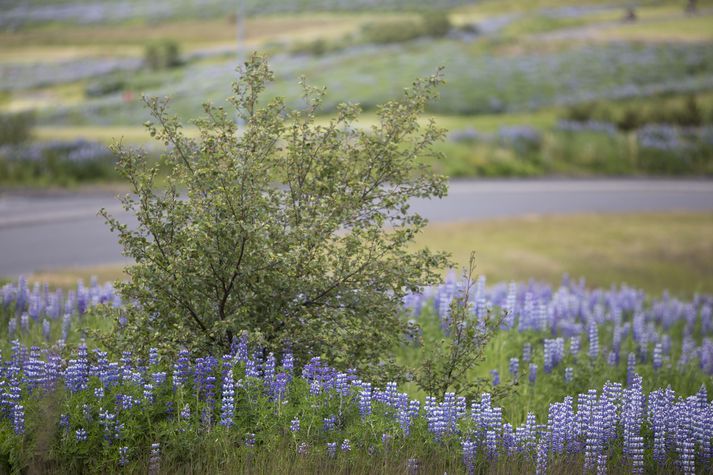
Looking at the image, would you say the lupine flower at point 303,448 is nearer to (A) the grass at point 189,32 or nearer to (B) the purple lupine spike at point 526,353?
(B) the purple lupine spike at point 526,353

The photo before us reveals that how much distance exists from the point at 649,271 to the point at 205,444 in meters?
10.5

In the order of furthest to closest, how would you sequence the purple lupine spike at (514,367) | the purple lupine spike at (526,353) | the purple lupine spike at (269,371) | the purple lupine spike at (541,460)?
the purple lupine spike at (526,353)
the purple lupine spike at (514,367)
the purple lupine spike at (269,371)
the purple lupine spike at (541,460)

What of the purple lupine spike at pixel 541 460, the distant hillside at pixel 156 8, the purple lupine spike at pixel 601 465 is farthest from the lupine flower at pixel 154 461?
the distant hillside at pixel 156 8

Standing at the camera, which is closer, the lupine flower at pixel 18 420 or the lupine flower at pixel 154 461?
the lupine flower at pixel 154 461

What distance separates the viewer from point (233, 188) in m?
6.35

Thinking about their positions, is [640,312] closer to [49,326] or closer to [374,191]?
[374,191]

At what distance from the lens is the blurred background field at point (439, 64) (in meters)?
29.6

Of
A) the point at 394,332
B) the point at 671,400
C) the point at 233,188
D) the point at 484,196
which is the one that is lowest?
the point at 484,196

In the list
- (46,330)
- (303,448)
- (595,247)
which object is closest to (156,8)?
(595,247)

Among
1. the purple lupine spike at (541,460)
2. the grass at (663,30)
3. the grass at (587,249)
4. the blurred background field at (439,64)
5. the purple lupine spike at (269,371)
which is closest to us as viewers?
the purple lupine spike at (541,460)

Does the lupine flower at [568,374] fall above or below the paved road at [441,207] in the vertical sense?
above

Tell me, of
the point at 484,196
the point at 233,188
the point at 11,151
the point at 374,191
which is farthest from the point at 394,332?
the point at 11,151

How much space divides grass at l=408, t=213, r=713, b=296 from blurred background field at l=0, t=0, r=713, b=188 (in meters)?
8.62

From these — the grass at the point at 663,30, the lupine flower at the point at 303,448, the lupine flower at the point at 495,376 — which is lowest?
the grass at the point at 663,30
